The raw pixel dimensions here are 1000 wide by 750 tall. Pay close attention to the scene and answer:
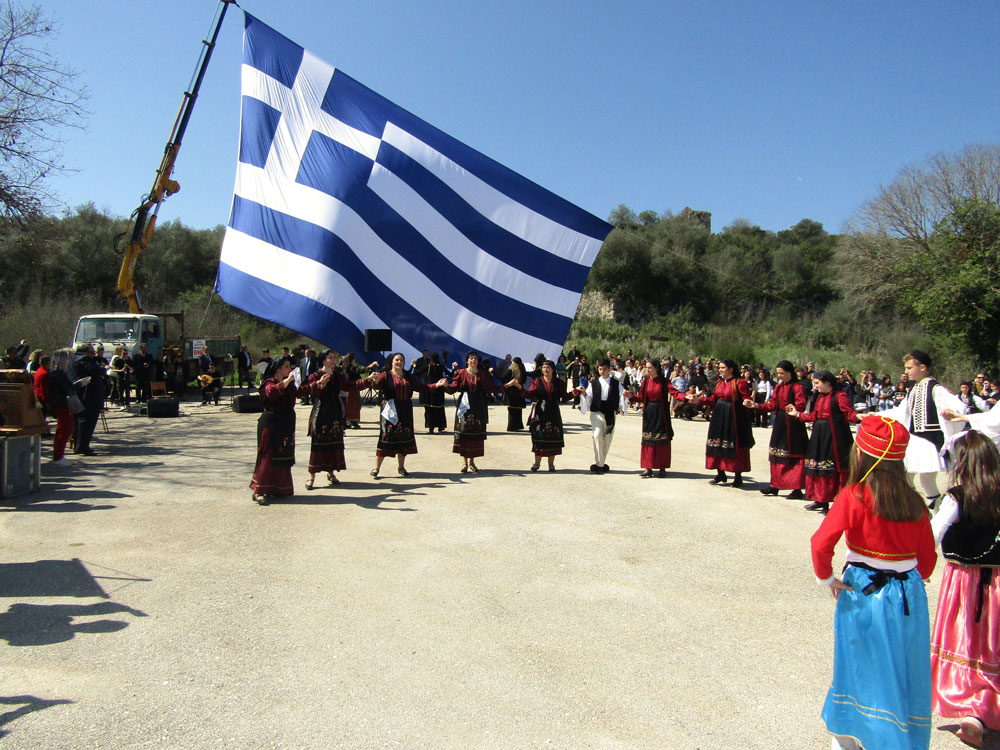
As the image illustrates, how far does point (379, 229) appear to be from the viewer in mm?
12734

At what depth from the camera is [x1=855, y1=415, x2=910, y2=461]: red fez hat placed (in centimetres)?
305

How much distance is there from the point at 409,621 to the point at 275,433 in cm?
403

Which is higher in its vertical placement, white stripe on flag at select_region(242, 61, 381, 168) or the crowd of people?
white stripe on flag at select_region(242, 61, 381, 168)

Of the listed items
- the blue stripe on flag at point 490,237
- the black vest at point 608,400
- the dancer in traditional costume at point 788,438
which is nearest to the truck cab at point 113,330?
the blue stripe on flag at point 490,237

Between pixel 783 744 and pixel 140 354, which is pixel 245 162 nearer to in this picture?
pixel 140 354

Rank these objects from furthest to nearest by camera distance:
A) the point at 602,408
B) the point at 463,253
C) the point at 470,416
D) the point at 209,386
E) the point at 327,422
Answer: the point at 209,386, the point at 463,253, the point at 602,408, the point at 470,416, the point at 327,422

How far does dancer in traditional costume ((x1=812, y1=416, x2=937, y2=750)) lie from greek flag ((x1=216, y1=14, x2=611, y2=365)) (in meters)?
9.98

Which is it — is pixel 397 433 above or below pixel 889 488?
below

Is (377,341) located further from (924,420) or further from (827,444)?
(924,420)

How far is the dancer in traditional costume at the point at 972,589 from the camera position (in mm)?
3402

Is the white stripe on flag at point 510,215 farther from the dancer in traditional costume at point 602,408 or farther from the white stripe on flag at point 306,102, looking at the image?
the dancer in traditional costume at point 602,408

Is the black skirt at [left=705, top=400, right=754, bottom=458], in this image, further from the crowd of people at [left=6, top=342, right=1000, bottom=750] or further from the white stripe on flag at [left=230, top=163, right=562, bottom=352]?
the white stripe on flag at [left=230, top=163, right=562, bottom=352]

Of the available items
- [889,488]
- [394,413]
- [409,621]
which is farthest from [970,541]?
[394,413]

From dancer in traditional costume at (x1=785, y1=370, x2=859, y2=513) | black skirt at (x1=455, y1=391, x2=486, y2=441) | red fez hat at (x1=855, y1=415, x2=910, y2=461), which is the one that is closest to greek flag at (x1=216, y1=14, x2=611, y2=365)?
black skirt at (x1=455, y1=391, x2=486, y2=441)
